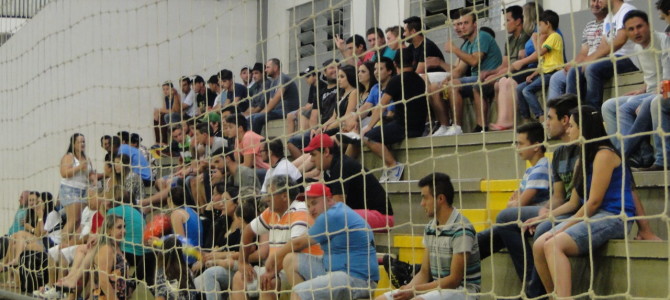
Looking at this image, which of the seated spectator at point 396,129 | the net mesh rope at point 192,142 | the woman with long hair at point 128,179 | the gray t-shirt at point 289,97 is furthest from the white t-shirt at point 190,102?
the seated spectator at point 396,129

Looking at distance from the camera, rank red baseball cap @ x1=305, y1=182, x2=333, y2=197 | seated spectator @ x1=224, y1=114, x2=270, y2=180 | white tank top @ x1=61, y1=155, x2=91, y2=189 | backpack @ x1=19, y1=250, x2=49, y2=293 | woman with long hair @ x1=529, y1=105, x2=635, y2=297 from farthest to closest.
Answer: white tank top @ x1=61, y1=155, x2=91, y2=189, backpack @ x1=19, y1=250, x2=49, y2=293, seated spectator @ x1=224, y1=114, x2=270, y2=180, red baseball cap @ x1=305, y1=182, x2=333, y2=197, woman with long hair @ x1=529, y1=105, x2=635, y2=297

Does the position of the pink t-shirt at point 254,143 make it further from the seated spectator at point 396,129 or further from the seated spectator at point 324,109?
the seated spectator at point 396,129

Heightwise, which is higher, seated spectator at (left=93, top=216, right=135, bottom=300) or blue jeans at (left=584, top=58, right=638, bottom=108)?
blue jeans at (left=584, top=58, right=638, bottom=108)

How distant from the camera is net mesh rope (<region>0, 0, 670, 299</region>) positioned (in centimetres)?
482

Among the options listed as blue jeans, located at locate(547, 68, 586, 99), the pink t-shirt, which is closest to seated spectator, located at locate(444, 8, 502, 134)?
blue jeans, located at locate(547, 68, 586, 99)

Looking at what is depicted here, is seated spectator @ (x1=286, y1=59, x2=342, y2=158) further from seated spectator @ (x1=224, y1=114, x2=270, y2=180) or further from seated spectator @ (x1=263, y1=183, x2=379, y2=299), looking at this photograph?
seated spectator @ (x1=263, y1=183, x2=379, y2=299)

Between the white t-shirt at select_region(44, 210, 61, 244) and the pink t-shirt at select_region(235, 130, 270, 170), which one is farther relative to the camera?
the white t-shirt at select_region(44, 210, 61, 244)

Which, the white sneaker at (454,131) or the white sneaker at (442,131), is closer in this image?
the white sneaker at (454,131)

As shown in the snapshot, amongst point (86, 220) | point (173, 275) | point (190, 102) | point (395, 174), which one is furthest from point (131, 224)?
point (190, 102)

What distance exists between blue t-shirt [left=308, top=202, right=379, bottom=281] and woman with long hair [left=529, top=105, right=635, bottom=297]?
1060 millimetres

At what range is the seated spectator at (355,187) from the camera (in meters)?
5.70

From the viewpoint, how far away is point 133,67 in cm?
1005

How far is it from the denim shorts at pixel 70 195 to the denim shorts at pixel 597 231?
4606mm

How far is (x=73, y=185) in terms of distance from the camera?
780 cm
